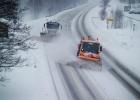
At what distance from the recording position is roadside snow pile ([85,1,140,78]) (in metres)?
30.2

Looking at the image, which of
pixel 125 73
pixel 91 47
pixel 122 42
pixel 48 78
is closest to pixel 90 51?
pixel 91 47

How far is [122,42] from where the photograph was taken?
3928cm

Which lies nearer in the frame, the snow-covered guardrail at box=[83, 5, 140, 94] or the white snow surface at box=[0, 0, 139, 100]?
the white snow surface at box=[0, 0, 139, 100]

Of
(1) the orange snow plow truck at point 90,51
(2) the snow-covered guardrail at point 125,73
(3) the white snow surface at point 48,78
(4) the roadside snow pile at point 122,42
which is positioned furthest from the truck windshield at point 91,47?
(4) the roadside snow pile at point 122,42

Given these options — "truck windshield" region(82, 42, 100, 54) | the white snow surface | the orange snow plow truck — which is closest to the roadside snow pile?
the white snow surface

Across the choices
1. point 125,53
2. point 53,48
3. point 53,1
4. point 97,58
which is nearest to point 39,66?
point 97,58

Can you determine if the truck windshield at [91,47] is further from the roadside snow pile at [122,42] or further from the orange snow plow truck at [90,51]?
the roadside snow pile at [122,42]

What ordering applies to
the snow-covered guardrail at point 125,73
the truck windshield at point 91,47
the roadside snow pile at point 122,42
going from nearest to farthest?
the snow-covered guardrail at point 125,73
the truck windshield at point 91,47
the roadside snow pile at point 122,42

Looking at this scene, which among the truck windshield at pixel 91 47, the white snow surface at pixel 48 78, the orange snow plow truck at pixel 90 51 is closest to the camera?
the white snow surface at pixel 48 78

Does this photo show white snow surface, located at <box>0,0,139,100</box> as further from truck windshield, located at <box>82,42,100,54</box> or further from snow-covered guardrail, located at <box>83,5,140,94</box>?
truck windshield, located at <box>82,42,100,54</box>

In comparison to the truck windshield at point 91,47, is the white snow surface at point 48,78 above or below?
below

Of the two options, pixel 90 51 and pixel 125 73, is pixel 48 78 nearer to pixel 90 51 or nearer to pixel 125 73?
pixel 90 51

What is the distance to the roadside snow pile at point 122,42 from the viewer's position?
98.9ft

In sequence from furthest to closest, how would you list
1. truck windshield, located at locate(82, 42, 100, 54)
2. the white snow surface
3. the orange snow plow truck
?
truck windshield, located at locate(82, 42, 100, 54)
the orange snow plow truck
the white snow surface
